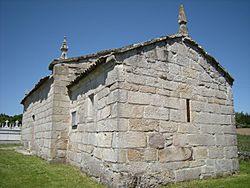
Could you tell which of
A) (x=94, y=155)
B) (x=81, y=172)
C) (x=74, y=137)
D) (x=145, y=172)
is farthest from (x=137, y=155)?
(x=74, y=137)

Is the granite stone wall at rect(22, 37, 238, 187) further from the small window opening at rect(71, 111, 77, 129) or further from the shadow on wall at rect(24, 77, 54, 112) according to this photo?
the shadow on wall at rect(24, 77, 54, 112)

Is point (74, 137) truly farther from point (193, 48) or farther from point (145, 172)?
point (193, 48)

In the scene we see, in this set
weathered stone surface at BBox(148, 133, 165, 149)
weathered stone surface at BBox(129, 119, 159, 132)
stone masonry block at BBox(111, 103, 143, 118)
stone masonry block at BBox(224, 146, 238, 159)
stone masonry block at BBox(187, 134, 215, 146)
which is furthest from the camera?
stone masonry block at BBox(224, 146, 238, 159)

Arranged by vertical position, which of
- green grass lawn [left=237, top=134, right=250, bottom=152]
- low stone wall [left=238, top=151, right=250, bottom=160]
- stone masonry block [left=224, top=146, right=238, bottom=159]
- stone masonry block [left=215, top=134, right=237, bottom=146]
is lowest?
low stone wall [left=238, top=151, right=250, bottom=160]

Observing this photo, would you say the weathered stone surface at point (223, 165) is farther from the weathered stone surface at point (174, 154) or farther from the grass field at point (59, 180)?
the weathered stone surface at point (174, 154)

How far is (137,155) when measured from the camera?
18.5 feet

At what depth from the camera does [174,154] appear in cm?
636

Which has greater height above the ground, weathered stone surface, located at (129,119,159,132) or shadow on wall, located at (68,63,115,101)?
shadow on wall, located at (68,63,115,101)

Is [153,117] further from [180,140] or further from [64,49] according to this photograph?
[64,49]

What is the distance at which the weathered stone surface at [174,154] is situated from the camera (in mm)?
6125

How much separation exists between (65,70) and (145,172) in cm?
595

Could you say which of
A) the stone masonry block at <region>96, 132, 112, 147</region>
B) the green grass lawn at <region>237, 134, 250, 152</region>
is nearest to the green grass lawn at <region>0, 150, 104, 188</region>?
the stone masonry block at <region>96, 132, 112, 147</region>

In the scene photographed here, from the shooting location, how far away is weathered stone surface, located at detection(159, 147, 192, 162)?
6125 mm

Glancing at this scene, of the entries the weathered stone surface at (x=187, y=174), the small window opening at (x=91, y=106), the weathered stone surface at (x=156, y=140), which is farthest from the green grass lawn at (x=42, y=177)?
the weathered stone surface at (x=187, y=174)
